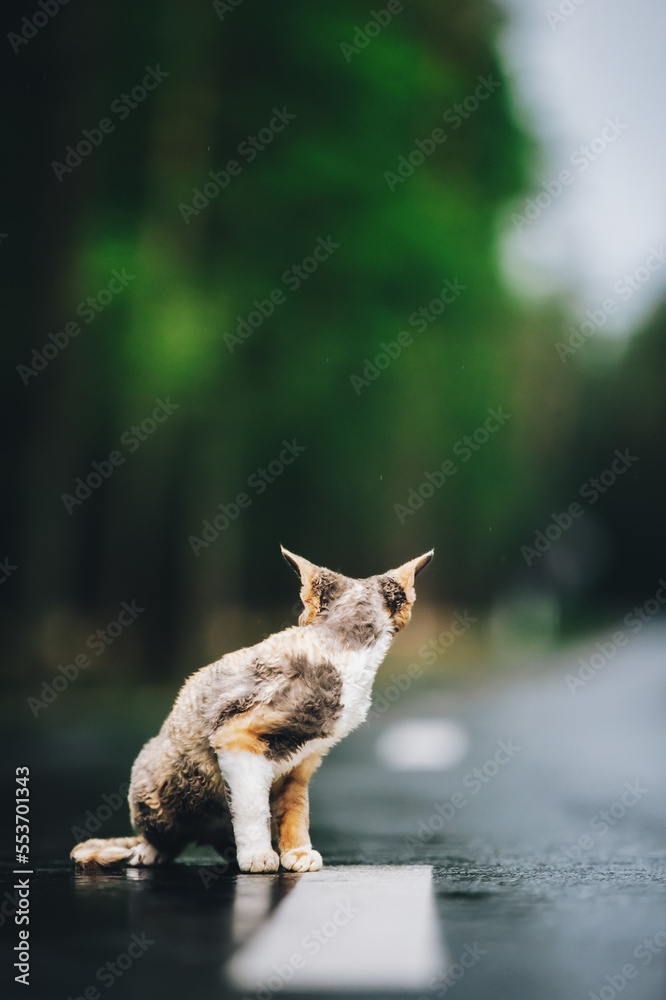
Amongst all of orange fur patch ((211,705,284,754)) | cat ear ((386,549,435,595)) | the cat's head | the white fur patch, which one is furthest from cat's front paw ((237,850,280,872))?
cat ear ((386,549,435,595))

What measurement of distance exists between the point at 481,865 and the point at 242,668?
950mm

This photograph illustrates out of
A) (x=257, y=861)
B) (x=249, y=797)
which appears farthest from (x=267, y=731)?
(x=257, y=861)

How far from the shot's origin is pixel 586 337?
157 inches

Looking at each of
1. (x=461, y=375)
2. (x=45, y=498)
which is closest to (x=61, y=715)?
(x=45, y=498)

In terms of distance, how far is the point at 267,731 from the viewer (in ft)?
8.13

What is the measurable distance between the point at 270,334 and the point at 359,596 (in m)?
1.75

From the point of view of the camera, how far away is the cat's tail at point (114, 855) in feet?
8.90

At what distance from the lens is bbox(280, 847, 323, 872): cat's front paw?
2.55 meters

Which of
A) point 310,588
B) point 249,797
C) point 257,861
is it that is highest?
point 310,588

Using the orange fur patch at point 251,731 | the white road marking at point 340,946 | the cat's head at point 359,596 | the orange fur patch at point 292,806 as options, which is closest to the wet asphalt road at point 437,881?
the white road marking at point 340,946

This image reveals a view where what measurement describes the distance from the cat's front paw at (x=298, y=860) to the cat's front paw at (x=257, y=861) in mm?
42

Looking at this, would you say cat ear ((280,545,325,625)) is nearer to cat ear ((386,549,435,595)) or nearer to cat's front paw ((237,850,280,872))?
cat ear ((386,549,435,595))

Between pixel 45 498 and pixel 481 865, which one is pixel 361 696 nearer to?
pixel 481 865

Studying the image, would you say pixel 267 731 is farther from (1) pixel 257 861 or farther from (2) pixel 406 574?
(2) pixel 406 574
